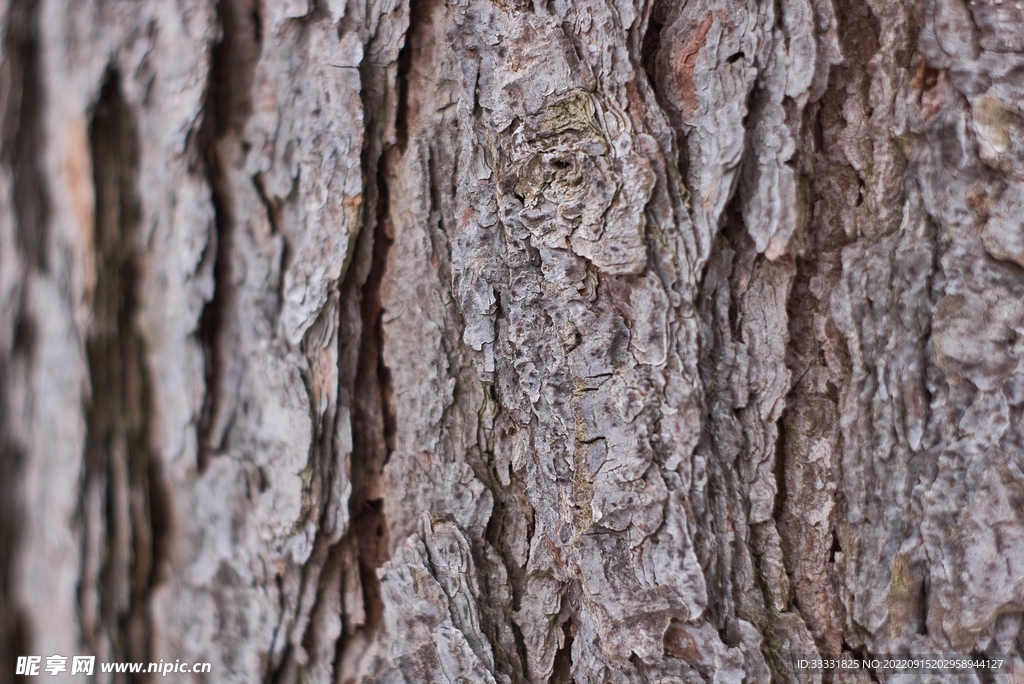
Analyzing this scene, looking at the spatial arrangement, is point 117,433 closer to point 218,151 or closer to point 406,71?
point 218,151

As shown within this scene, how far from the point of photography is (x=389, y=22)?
77 centimetres

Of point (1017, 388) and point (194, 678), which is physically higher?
point (1017, 388)

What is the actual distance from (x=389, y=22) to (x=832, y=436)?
790 millimetres

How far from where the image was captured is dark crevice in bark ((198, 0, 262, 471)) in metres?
0.82

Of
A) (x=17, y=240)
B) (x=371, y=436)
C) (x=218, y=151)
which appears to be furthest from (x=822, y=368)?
(x=17, y=240)

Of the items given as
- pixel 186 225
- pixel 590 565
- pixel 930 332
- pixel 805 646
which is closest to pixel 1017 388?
pixel 930 332

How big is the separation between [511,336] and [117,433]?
61 centimetres

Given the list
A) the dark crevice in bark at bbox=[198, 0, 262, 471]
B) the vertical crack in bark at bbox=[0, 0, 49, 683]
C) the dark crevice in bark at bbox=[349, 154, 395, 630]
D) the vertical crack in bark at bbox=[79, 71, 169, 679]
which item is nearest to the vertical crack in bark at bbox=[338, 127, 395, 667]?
the dark crevice in bark at bbox=[349, 154, 395, 630]

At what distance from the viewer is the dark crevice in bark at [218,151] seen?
0.82 m

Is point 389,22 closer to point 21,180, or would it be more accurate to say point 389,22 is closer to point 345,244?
point 345,244

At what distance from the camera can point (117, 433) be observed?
84 cm

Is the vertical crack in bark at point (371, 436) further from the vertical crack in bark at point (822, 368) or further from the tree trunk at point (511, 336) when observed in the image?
the vertical crack in bark at point (822, 368)

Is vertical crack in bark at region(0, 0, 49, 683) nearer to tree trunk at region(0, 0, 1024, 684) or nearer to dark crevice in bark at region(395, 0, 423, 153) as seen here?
tree trunk at region(0, 0, 1024, 684)

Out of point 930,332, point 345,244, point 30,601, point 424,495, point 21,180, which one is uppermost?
point 21,180
